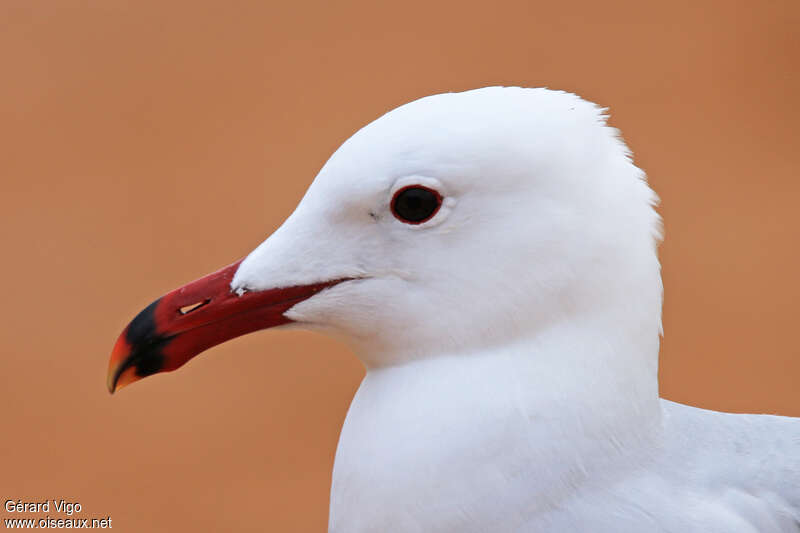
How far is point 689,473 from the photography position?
79cm

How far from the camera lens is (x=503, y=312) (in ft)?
2.45

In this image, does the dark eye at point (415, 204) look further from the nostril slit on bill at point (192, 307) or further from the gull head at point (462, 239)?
the nostril slit on bill at point (192, 307)

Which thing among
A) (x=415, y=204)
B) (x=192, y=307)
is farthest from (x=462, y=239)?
(x=192, y=307)

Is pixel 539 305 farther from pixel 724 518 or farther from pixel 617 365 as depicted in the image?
pixel 724 518

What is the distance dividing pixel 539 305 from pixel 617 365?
0.07 metres

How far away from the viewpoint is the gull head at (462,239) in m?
0.74

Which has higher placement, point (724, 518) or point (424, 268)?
point (424, 268)

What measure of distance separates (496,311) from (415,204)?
0.32 ft

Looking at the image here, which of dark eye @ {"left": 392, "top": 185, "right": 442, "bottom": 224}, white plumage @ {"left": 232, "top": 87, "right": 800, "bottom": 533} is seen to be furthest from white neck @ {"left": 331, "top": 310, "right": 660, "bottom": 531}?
dark eye @ {"left": 392, "top": 185, "right": 442, "bottom": 224}

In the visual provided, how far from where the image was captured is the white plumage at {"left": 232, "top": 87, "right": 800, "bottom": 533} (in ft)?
2.43

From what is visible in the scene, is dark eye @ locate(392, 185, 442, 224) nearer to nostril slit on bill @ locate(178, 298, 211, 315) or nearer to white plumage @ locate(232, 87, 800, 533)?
white plumage @ locate(232, 87, 800, 533)

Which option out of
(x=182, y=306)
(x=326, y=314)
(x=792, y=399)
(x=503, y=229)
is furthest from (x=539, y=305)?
(x=792, y=399)

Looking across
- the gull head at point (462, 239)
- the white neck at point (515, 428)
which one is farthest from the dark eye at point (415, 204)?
the white neck at point (515, 428)

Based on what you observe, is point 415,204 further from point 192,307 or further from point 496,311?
point 192,307
